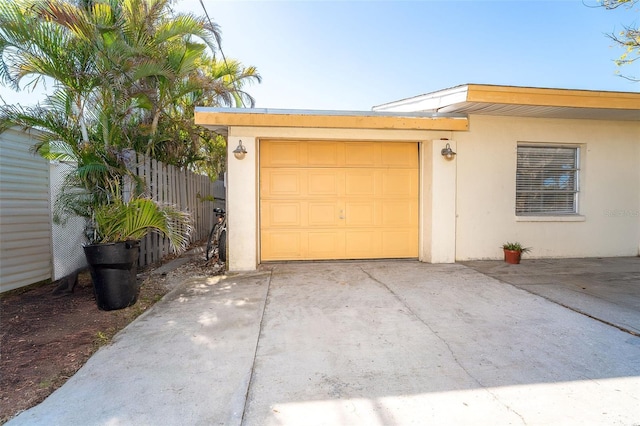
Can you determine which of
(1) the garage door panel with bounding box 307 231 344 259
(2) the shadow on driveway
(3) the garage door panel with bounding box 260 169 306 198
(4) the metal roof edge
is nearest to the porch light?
(4) the metal roof edge

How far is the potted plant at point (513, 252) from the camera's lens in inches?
241

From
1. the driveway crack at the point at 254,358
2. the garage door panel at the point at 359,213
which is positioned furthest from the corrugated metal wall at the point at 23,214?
the garage door panel at the point at 359,213

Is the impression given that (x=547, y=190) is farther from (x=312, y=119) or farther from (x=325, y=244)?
(x=312, y=119)

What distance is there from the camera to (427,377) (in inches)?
96.0

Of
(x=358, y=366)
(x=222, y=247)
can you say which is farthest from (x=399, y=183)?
(x=358, y=366)

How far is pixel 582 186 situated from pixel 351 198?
5.08 m

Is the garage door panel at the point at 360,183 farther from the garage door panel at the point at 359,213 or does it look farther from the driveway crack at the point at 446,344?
the driveway crack at the point at 446,344

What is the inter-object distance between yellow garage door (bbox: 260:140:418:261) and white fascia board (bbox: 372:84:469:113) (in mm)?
842

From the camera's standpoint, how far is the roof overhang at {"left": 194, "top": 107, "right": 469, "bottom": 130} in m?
5.48

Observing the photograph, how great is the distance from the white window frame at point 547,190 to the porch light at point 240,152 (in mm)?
5656

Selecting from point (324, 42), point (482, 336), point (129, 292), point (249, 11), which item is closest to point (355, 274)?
point (482, 336)

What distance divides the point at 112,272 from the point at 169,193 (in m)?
3.60

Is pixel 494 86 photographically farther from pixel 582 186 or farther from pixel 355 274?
pixel 355 274

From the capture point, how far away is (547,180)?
675 cm
